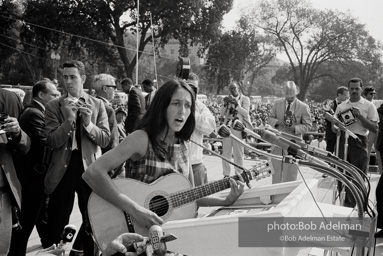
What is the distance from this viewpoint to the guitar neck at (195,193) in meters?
2.62

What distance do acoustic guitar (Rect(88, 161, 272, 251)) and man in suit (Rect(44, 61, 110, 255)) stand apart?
123cm

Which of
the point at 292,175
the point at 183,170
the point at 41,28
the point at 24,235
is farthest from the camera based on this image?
the point at 41,28

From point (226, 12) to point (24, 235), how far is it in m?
29.1

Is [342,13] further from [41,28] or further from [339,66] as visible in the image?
[41,28]

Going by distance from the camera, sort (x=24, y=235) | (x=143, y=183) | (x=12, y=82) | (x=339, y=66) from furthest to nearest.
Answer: (x=12, y=82), (x=339, y=66), (x=24, y=235), (x=143, y=183)

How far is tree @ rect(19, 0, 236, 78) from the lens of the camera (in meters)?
28.7

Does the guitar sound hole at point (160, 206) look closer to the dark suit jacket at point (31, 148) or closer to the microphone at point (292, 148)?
the microphone at point (292, 148)

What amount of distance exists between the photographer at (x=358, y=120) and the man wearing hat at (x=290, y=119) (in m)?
0.68

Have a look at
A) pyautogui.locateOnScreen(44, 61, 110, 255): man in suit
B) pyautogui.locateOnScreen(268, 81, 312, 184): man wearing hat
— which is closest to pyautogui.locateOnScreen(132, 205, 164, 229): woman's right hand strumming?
pyautogui.locateOnScreen(44, 61, 110, 255): man in suit

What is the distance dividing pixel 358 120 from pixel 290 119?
3.67 feet

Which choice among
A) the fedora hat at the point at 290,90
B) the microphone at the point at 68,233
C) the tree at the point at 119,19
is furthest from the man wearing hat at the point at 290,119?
the tree at the point at 119,19

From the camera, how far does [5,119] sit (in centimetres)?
299

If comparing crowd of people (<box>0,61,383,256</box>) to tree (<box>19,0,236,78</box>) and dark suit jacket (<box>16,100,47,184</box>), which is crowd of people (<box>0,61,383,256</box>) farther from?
tree (<box>19,0,236,78</box>)

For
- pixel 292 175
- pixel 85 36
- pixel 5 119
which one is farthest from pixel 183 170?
pixel 85 36
